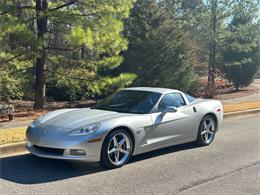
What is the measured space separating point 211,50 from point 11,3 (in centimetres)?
1522

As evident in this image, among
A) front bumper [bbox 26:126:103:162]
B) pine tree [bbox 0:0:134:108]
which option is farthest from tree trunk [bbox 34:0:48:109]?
front bumper [bbox 26:126:103:162]

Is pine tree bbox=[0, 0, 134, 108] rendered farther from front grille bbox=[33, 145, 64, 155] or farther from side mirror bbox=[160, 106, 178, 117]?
front grille bbox=[33, 145, 64, 155]

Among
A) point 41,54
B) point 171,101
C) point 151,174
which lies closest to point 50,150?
point 151,174

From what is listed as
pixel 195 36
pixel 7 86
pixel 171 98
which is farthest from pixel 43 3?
pixel 195 36

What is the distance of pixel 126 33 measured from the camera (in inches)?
760

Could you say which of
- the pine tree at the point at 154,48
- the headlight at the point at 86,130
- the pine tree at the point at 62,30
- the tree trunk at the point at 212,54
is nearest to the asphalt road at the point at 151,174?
the headlight at the point at 86,130

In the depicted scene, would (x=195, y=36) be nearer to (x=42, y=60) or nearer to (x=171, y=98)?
(x=42, y=60)

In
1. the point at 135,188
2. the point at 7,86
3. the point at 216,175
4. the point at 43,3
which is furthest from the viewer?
the point at 7,86

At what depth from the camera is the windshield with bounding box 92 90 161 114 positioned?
7766mm

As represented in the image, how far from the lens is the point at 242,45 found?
82.6ft

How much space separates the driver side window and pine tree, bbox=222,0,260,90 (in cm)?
1615

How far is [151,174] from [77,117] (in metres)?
1.54

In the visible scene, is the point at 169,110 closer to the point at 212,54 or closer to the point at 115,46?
the point at 115,46

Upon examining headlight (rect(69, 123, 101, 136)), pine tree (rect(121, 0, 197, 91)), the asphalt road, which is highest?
pine tree (rect(121, 0, 197, 91))
